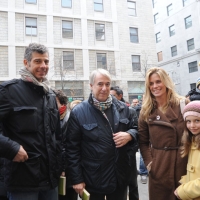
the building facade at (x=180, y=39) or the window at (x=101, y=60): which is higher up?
the building facade at (x=180, y=39)

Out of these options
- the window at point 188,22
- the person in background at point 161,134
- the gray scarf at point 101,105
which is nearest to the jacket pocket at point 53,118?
the gray scarf at point 101,105

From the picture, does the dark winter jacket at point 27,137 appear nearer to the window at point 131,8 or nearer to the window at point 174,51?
the window at point 131,8

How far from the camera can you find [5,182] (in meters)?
2.04

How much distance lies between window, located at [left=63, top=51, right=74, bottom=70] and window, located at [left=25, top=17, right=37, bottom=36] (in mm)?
3275

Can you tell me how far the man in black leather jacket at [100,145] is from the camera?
2453mm

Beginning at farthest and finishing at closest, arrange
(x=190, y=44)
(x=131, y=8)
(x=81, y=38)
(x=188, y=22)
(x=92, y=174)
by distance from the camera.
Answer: (x=188, y=22)
(x=190, y=44)
(x=131, y=8)
(x=81, y=38)
(x=92, y=174)

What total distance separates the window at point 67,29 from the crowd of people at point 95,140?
19606 mm

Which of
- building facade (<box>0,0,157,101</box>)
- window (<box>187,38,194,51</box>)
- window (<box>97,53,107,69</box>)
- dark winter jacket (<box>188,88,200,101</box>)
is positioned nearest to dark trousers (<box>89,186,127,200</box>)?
dark winter jacket (<box>188,88,200,101</box>)

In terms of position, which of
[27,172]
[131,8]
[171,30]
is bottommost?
[27,172]

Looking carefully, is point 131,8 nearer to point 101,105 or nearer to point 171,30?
point 171,30

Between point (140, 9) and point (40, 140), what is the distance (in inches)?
979

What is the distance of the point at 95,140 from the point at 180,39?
31411mm

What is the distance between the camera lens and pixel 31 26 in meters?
20.2

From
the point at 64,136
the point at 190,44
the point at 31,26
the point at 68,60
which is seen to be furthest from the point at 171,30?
the point at 64,136
